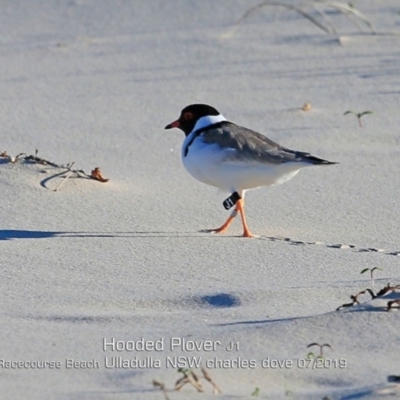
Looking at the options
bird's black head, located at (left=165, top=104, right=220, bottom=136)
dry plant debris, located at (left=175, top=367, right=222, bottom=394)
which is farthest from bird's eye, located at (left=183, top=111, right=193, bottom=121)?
dry plant debris, located at (left=175, top=367, right=222, bottom=394)

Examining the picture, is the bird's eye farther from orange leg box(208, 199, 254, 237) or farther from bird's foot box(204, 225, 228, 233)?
bird's foot box(204, 225, 228, 233)

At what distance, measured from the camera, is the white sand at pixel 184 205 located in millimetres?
3445

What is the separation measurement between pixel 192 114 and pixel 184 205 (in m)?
0.47

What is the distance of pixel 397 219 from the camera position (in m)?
5.11

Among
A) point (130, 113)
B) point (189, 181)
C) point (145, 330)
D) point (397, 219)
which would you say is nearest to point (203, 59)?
point (130, 113)

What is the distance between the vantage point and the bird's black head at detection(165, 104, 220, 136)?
551 cm

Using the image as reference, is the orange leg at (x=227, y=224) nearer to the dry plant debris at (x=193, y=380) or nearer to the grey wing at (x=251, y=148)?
the grey wing at (x=251, y=148)

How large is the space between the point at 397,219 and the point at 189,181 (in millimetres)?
1163

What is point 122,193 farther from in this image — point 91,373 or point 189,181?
point 91,373

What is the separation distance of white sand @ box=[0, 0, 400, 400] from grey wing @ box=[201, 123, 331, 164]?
0.32 meters

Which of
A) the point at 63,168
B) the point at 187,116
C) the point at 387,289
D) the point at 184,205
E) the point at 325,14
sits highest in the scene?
the point at 325,14

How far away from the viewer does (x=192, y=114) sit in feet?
18.2

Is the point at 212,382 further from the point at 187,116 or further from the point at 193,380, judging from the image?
the point at 187,116

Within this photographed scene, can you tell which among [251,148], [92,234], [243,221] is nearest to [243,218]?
[243,221]
